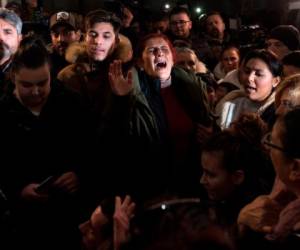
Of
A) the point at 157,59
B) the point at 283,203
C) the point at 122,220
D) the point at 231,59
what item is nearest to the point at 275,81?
the point at 157,59

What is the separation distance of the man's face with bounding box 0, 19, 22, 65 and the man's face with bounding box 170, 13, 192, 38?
2362 millimetres

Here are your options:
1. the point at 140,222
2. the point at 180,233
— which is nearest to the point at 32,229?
the point at 140,222

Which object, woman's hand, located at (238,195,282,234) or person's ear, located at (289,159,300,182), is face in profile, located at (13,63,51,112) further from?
person's ear, located at (289,159,300,182)

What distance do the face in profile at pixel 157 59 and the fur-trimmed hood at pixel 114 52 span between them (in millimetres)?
315

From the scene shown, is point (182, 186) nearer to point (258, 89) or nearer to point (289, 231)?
point (258, 89)

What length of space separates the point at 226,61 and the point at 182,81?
2.11 meters

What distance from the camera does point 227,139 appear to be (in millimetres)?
2367

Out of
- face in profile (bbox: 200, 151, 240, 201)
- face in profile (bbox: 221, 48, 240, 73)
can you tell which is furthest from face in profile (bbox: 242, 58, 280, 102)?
face in profile (bbox: 221, 48, 240, 73)

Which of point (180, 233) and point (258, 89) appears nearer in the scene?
point (180, 233)

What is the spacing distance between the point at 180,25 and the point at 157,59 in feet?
8.46

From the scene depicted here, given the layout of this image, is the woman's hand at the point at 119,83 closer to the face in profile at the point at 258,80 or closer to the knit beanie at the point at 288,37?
the face in profile at the point at 258,80

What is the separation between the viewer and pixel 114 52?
3.56 metres

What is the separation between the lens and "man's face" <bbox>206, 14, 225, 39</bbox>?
242 inches

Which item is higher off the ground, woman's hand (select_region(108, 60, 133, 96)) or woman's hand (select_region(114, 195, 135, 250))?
woman's hand (select_region(108, 60, 133, 96))
